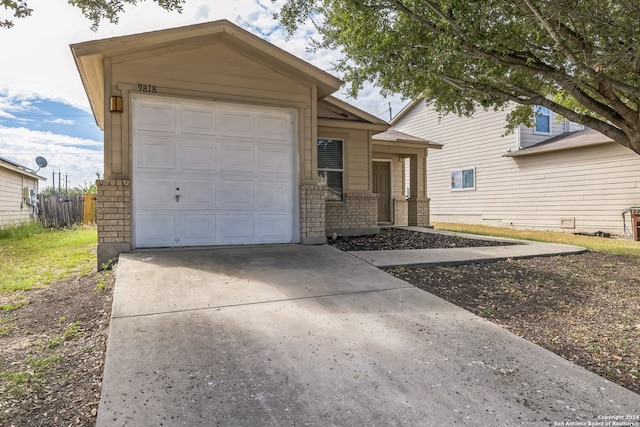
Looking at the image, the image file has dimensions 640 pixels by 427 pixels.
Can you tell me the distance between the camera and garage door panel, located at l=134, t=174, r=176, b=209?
20.0 feet

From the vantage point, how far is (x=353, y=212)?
972cm

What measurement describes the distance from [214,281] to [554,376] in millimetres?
3613

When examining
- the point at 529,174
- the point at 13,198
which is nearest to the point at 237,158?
the point at 529,174

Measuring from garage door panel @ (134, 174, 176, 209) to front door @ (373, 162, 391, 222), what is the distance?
8.17 m

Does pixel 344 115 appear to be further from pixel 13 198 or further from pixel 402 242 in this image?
pixel 13 198

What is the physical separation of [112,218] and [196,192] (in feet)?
4.56

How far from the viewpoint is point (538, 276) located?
221 inches

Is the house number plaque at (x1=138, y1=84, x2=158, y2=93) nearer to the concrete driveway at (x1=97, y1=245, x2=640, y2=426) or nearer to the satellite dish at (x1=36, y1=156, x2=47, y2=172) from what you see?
the concrete driveway at (x1=97, y1=245, x2=640, y2=426)

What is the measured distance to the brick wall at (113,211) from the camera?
582 cm

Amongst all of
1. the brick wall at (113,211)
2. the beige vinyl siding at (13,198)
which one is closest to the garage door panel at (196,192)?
the brick wall at (113,211)

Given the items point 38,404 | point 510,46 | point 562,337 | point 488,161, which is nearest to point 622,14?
point 510,46

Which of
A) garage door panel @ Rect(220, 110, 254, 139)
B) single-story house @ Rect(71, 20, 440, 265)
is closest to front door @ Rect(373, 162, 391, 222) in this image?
single-story house @ Rect(71, 20, 440, 265)

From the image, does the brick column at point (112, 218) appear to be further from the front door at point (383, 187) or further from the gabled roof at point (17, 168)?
the gabled roof at point (17, 168)

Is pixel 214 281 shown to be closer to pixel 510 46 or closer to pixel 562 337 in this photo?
pixel 562 337
